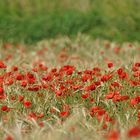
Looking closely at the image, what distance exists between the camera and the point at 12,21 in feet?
38.0

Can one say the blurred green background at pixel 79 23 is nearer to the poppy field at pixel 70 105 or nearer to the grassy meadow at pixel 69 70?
the grassy meadow at pixel 69 70

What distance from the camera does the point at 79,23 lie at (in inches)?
454

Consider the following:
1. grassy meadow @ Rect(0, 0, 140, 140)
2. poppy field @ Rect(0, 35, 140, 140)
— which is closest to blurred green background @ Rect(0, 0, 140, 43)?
grassy meadow @ Rect(0, 0, 140, 140)

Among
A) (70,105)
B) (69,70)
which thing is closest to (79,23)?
(69,70)

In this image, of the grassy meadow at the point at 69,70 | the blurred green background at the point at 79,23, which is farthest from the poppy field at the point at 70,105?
the blurred green background at the point at 79,23

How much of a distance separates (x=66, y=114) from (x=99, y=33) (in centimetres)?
701

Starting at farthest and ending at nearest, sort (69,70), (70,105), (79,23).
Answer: (79,23) → (69,70) → (70,105)

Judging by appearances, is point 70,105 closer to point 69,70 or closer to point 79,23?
point 69,70

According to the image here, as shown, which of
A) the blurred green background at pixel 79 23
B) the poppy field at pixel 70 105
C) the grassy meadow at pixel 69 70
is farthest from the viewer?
the blurred green background at pixel 79 23

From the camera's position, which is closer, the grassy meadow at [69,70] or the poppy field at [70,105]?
the poppy field at [70,105]

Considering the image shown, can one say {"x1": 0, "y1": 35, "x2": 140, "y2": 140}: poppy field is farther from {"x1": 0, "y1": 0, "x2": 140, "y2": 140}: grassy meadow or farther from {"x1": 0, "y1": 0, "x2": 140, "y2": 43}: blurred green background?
{"x1": 0, "y1": 0, "x2": 140, "y2": 43}: blurred green background

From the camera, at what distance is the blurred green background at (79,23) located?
36.8 feet

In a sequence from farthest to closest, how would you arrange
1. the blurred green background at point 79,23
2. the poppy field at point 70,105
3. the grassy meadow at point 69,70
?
the blurred green background at point 79,23, the grassy meadow at point 69,70, the poppy field at point 70,105

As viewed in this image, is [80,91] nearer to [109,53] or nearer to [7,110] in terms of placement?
[7,110]
